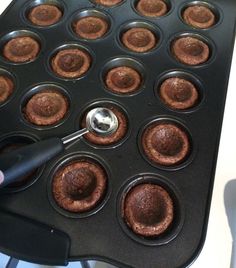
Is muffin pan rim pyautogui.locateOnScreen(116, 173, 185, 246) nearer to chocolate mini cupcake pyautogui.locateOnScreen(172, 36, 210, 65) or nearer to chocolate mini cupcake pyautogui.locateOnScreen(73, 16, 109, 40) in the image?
chocolate mini cupcake pyautogui.locateOnScreen(172, 36, 210, 65)

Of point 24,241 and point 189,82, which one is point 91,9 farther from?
point 24,241

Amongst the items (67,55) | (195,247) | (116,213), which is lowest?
(195,247)

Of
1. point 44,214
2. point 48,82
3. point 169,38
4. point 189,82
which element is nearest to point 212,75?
point 189,82

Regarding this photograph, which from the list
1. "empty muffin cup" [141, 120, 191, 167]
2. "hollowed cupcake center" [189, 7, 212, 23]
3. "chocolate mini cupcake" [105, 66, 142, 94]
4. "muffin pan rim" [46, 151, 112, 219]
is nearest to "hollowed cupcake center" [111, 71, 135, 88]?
"chocolate mini cupcake" [105, 66, 142, 94]

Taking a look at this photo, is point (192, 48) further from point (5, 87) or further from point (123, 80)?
point (5, 87)

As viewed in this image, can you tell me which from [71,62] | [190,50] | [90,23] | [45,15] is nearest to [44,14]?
[45,15]

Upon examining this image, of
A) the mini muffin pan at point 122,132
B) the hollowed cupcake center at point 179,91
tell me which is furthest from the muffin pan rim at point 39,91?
the hollowed cupcake center at point 179,91
